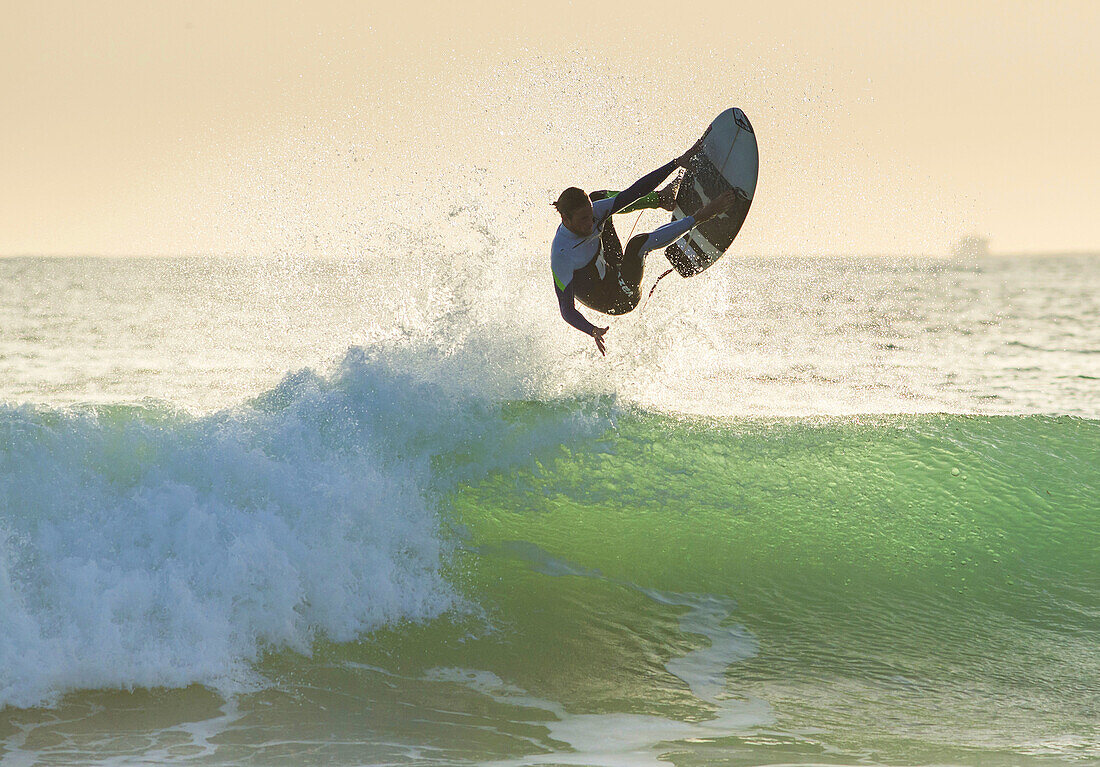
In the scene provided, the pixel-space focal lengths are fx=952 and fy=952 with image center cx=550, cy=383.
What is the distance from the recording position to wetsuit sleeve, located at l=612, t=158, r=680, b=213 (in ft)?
23.3

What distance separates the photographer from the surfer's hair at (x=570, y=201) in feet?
21.6

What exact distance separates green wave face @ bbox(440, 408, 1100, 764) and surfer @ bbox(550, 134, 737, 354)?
5.34 feet

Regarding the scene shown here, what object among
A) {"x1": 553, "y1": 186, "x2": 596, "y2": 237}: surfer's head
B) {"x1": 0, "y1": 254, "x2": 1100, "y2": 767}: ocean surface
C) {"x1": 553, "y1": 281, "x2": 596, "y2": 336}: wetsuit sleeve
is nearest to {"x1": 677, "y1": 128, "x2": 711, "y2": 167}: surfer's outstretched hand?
{"x1": 553, "y1": 186, "x2": 596, "y2": 237}: surfer's head

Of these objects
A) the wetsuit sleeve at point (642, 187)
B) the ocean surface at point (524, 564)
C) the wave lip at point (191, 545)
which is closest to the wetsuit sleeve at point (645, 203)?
the wetsuit sleeve at point (642, 187)

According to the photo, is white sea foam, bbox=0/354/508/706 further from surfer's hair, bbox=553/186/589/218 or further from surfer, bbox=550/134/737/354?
surfer's hair, bbox=553/186/589/218

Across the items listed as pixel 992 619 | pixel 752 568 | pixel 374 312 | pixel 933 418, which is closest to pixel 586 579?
pixel 752 568

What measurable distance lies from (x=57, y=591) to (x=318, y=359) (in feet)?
11.4

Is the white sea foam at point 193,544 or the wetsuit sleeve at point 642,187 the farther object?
the wetsuit sleeve at point 642,187

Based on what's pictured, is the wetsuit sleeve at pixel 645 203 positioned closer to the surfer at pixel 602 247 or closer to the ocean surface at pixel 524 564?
the surfer at pixel 602 247

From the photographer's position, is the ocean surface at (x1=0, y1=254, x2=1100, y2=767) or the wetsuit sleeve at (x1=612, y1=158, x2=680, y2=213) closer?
the ocean surface at (x1=0, y1=254, x2=1100, y2=767)

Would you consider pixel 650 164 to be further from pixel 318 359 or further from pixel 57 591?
pixel 57 591

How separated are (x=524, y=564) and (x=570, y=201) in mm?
2567

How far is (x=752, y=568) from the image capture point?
270 inches

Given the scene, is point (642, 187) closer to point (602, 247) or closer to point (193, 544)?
point (602, 247)
